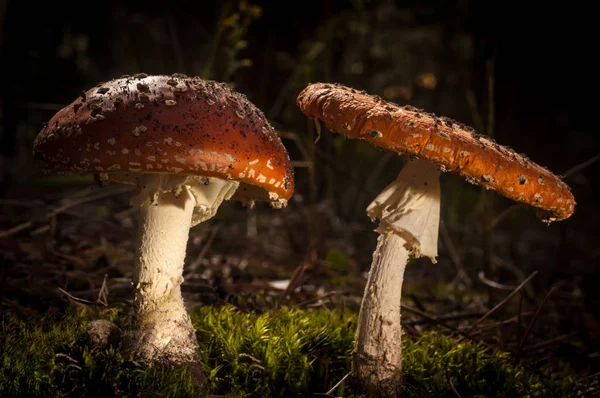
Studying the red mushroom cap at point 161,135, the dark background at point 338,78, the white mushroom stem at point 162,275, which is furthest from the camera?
the dark background at point 338,78

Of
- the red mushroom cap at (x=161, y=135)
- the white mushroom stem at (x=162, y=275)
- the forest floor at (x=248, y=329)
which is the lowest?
the forest floor at (x=248, y=329)

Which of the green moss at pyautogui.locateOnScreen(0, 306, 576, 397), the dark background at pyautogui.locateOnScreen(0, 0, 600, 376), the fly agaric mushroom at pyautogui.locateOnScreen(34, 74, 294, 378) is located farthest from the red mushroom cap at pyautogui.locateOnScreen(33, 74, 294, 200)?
the dark background at pyautogui.locateOnScreen(0, 0, 600, 376)

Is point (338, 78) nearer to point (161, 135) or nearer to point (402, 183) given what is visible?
point (402, 183)

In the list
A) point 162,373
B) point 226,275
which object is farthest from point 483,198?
point 162,373

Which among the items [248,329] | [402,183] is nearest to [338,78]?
[402,183]

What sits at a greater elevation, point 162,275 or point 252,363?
point 162,275

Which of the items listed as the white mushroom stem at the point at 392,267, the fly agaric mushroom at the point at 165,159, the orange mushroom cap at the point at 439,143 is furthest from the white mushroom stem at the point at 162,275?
the white mushroom stem at the point at 392,267

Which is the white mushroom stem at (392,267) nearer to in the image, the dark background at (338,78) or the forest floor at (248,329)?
the forest floor at (248,329)
